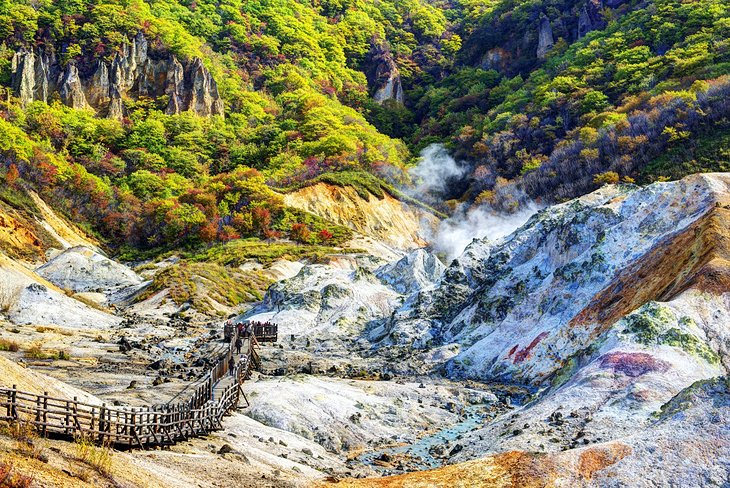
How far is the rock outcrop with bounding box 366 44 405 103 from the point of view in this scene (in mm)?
157375

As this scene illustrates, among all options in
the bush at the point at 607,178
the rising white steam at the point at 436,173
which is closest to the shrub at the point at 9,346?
the bush at the point at 607,178

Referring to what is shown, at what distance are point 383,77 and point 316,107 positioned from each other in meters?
39.0

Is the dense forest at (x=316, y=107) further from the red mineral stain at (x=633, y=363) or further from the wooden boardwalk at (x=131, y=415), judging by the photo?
the wooden boardwalk at (x=131, y=415)

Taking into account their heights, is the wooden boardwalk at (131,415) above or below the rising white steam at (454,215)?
above

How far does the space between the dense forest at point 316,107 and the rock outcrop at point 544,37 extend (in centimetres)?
27

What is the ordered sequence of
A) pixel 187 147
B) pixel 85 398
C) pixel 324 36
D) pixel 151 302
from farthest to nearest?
pixel 324 36 < pixel 187 147 < pixel 151 302 < pixel 85 398

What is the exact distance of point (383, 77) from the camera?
521 ft

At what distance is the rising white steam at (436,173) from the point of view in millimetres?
118125

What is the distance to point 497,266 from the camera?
5153 cm

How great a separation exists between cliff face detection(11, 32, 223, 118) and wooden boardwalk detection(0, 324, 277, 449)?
9593 centimetres

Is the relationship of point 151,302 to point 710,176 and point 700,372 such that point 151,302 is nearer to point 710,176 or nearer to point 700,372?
point 710,176

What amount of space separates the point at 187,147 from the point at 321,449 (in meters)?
93.1

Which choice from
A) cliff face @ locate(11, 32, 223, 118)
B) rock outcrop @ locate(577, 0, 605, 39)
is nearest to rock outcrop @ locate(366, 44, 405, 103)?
rock outcrop @ locate(577, 0, 605, 39)

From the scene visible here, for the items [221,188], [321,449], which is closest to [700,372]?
[321,449]
